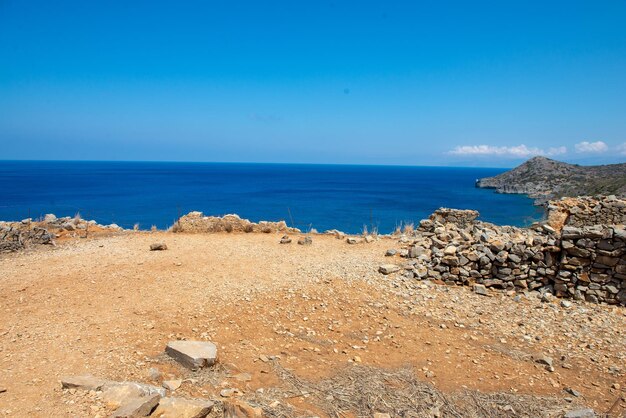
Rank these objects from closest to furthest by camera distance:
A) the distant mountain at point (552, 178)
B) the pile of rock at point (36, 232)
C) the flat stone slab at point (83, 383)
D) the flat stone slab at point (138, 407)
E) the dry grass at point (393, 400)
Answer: the flat stone slab at point (138, 407), the flat stone slab at point (83, 383), the dry grass at point (393, 400), the pile of rock at point (36, 232), the distant mountain at point (552, 178)

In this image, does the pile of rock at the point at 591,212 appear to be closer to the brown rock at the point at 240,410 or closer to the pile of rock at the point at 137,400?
the brown rock at the point at 240,410

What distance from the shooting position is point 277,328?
24.1 ft

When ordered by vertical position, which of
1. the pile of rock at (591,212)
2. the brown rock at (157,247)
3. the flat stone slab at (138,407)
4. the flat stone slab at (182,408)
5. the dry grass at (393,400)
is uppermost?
the pile of rock at (591,212)

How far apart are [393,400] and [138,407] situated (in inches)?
133

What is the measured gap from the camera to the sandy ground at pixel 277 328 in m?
5.69

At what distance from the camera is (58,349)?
19.9 ft

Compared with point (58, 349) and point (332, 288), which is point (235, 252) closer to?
point (332, 288)

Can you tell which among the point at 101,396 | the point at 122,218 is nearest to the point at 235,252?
the point at 101,396

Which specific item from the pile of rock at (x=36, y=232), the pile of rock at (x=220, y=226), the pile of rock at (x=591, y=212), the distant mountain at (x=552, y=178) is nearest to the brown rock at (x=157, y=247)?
the pile of rock at (x=220, y=226)

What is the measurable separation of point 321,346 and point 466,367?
8.26 ft

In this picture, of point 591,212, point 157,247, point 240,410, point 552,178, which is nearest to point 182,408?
point 240,410

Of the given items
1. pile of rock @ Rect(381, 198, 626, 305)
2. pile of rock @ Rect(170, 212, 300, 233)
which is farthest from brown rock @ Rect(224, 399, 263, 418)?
pile of rock @ Rect(170, 212, 300, 233)

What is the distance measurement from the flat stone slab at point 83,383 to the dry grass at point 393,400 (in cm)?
200

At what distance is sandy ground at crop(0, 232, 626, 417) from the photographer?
5.69 metres
